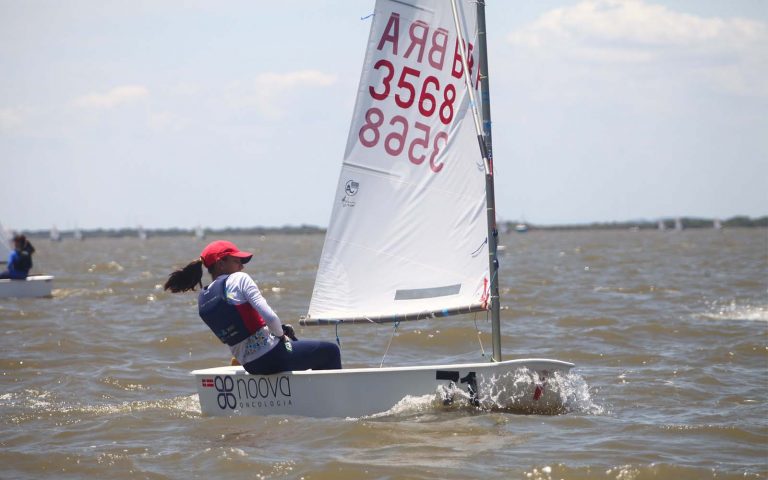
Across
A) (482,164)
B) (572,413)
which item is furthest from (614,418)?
(482,164)

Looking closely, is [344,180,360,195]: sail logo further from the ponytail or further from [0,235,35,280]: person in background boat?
[0,235,35,280]: person in background boat

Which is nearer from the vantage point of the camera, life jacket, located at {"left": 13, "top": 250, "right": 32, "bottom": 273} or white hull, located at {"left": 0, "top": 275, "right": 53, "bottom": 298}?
white hull, located at {"left": 0, "top": 275, "right": 53, "bottom": 298}

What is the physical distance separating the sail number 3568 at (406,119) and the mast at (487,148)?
0.24 m

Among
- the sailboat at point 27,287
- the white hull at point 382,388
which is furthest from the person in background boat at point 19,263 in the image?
the white hull at point 382,388

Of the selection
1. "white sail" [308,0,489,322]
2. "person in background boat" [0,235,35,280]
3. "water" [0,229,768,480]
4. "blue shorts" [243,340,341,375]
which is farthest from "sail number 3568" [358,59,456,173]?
"person in background boat" [0,235,35,280]

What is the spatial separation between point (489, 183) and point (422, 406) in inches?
67.1

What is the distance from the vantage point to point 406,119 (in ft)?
25.1

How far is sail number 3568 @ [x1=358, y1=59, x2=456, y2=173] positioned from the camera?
7.57 meters

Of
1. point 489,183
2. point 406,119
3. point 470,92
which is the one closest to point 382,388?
point 489,183

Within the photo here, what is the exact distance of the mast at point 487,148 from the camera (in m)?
7.37

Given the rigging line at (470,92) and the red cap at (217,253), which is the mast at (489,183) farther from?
the red cap at (217,253)

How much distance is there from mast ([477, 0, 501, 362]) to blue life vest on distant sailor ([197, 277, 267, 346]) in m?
1.70

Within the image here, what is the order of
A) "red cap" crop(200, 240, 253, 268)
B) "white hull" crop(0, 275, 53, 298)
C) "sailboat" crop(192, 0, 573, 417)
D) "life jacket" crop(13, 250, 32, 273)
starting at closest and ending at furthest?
1. "red cap" crop(200, 240, 253, 268)
2. "sailboat" crop(192, 0, 573, 417)
3. "white hull" crop(0, 275, 53, 298)
4. "life jacket" crop(13, 250, 32, 273)

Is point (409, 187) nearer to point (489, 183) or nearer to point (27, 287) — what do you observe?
point (489, 183)
